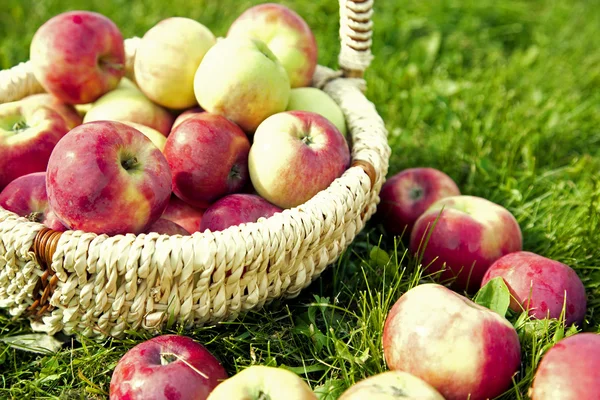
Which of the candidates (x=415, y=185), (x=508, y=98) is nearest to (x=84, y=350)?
(x=415, y=185)

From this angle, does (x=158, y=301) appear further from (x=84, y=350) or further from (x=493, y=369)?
(x=493, y=369)

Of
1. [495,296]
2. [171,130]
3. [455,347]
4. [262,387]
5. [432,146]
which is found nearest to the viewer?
[262,387]

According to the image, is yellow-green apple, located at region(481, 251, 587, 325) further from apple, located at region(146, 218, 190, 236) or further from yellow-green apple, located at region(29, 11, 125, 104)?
yellow-green apple, located at region(29, 11, 125, 104)

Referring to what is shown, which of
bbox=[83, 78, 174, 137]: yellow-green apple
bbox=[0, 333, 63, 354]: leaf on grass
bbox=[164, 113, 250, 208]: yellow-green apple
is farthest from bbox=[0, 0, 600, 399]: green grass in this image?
bbox=[83, 78, 174, 137]: yellow-green apple

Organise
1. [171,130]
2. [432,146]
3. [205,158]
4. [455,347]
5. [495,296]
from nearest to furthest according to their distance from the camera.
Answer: [455,347]
[495,296]
[205,158]
[171,130]
[432,146]

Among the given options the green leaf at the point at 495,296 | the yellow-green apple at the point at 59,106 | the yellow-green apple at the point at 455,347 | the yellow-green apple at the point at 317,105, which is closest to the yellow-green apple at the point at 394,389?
the yellow-green apple at the point at 455,347

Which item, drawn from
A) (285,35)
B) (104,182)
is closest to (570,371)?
(104,182)

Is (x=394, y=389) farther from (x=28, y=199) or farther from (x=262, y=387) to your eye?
(x=28, y=199)

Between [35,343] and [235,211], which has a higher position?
[235,211]
